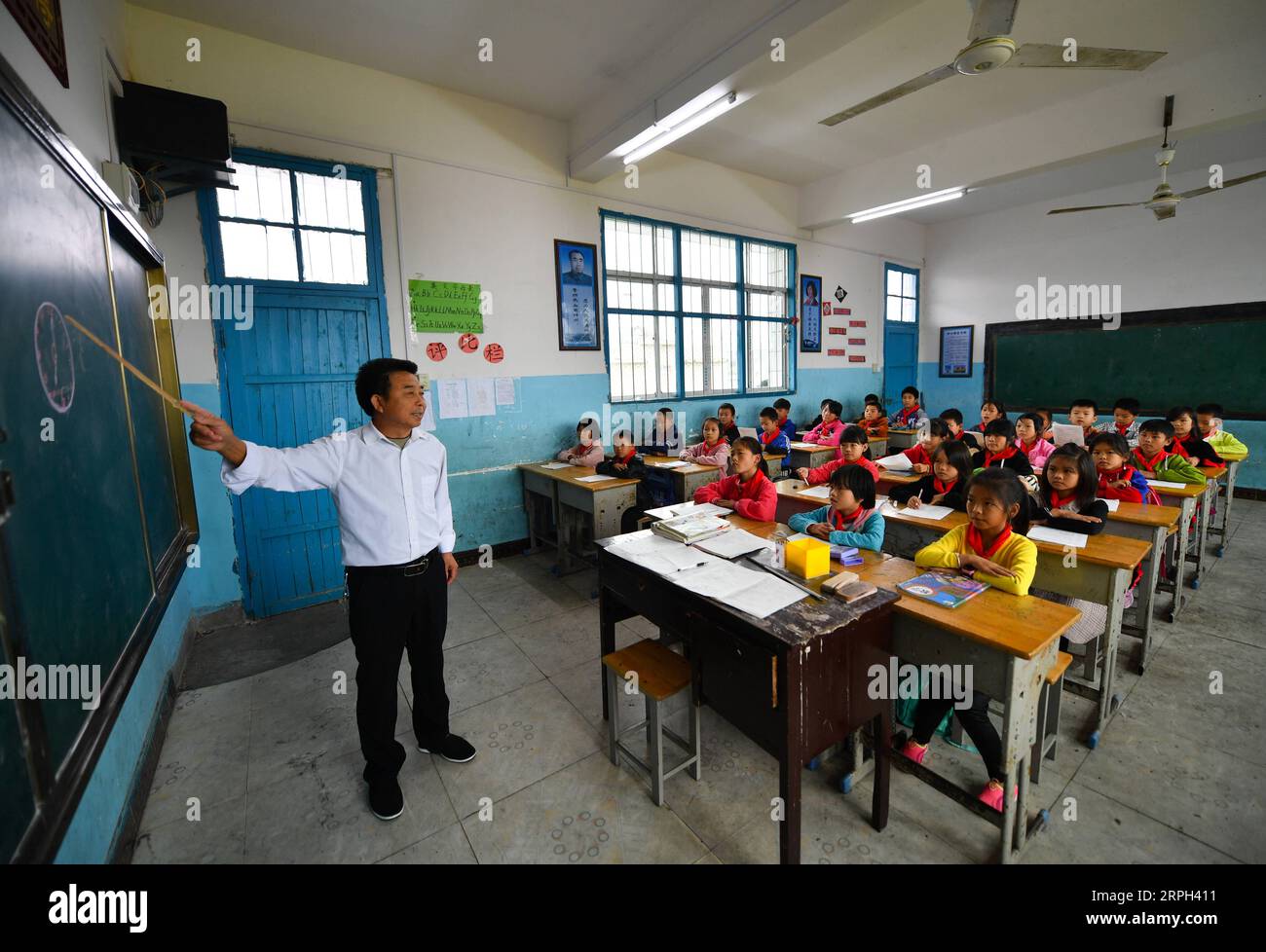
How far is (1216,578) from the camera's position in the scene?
12.1 feet

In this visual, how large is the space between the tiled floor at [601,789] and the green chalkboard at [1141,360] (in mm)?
5054

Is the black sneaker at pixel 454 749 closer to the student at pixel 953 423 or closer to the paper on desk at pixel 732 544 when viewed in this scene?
the paper on desk at pixel 732 544

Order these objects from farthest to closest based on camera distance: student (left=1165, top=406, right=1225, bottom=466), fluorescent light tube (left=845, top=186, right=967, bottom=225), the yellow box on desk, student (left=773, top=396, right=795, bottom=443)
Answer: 1. student (left=773, top=396, right=795, bottom=443)
2. fluorescent light tube (left=845, top=186, right=967, bottom=225)
3. student (left=1165, top=406, right=1225, bottom=466)
4. the yellow box on desk

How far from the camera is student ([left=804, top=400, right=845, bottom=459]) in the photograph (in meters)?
5.98

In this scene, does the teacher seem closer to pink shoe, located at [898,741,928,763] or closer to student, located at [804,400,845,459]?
pink shoe, located at [898,741,928,763]

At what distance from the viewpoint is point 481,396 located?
4.43 metres

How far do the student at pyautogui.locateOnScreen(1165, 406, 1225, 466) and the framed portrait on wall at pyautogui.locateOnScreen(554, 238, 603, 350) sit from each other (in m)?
4.34

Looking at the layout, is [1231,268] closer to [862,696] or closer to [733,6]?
→ [733,6]

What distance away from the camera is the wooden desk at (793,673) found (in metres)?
1.42

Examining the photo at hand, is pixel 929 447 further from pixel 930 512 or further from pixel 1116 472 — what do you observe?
pixel 930 512

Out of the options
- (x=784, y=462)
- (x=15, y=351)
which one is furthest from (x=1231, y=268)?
(x=15, y=351)

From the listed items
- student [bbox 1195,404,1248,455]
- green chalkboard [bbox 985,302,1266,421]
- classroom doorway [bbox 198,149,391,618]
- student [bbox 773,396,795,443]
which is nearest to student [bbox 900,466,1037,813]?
classroom doorway [bbox 198,149,391,618]
